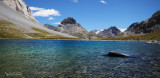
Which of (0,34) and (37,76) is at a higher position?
(0,34)

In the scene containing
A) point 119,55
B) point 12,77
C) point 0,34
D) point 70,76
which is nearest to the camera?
Result: point 12,77

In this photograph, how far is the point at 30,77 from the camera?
1560 cm

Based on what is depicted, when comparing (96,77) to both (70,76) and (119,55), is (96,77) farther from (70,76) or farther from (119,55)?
(119,55)

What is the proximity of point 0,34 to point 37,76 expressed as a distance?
176 metres

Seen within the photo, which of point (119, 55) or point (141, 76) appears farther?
point (119, 55)

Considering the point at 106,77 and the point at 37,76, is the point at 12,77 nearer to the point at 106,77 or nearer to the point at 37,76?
the point at 37,76

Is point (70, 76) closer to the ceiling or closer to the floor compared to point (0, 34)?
closer to the floor

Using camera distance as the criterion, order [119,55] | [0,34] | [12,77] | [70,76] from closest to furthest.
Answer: [12,77]
[70,76]
[119,55]
[0,34]

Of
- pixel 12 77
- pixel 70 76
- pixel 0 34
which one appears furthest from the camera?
pixel 0 34

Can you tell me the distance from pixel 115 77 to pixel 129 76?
207 cm

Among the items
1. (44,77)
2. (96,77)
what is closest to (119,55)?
(96,77)

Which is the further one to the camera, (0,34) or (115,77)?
(0,34)

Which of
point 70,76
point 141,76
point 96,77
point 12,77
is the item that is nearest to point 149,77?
point 141,76

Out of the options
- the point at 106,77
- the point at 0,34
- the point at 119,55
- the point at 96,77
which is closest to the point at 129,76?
the point at 106,77
